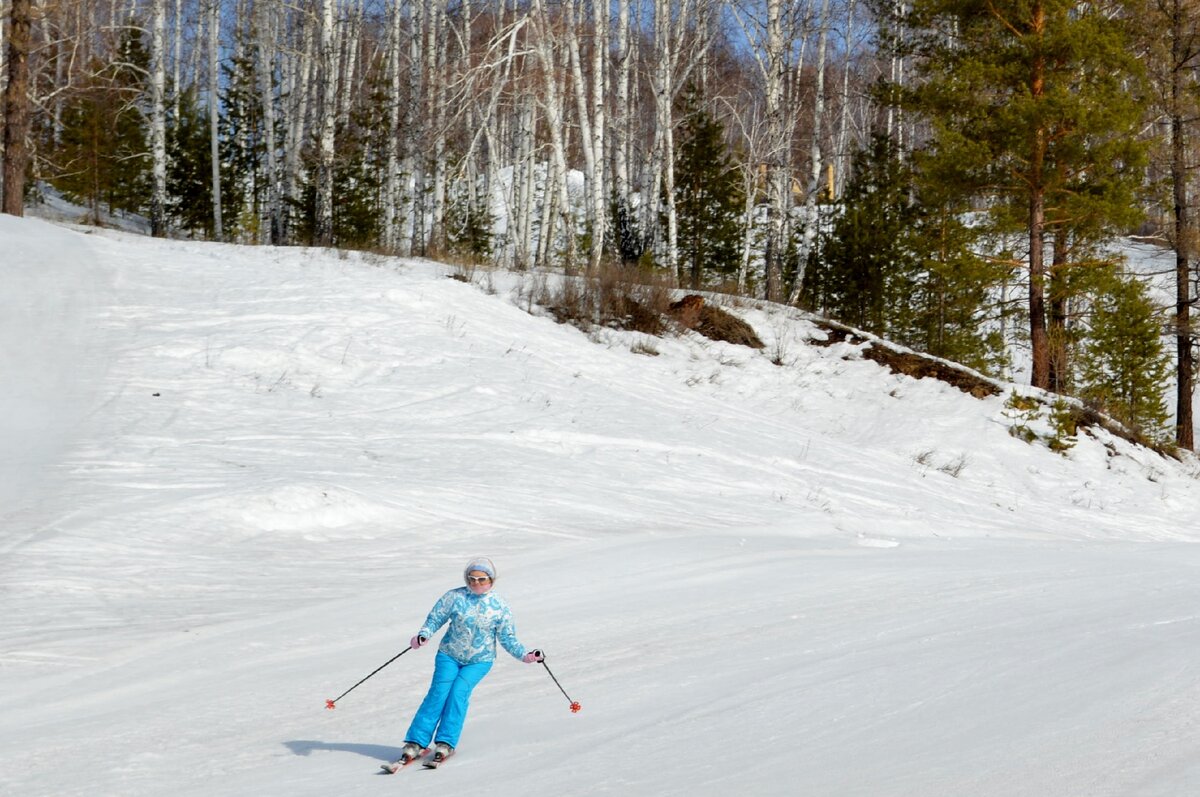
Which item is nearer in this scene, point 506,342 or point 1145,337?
point 506,342

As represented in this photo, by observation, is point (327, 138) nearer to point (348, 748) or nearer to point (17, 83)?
point (17, 83)

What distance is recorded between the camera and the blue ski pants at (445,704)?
4.65 m

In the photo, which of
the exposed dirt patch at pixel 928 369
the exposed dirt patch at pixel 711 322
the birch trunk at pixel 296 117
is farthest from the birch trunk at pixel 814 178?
the birch trunk at pixel 296 117

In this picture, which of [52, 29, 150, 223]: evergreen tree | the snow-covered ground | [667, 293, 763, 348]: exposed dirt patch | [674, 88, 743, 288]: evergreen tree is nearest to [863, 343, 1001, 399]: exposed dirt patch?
the snow-covered ground

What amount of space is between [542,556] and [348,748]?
152 inches

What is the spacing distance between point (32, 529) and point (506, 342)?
9.27m

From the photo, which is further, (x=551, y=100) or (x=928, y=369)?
(x=551, y=100)

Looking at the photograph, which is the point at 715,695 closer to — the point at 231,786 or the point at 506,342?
the point at 231,786

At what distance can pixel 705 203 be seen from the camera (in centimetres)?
2986

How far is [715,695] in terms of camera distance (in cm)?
525

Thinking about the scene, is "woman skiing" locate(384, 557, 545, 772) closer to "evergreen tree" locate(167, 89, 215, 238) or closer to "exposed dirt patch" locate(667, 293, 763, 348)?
"exposed dirt patch" locate(667, 293, 763, 348)

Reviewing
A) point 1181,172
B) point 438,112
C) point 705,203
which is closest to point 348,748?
point 438,112

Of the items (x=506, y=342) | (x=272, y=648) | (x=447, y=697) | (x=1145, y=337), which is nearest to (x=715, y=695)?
(x=447, y=697)

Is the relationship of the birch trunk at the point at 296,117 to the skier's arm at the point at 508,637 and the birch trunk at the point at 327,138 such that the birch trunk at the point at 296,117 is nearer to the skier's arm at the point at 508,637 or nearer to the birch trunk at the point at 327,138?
the birch trunk at the point at 327,138
